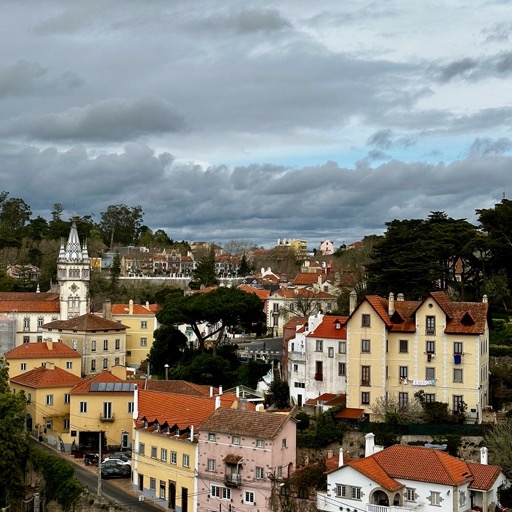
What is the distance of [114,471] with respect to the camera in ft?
164

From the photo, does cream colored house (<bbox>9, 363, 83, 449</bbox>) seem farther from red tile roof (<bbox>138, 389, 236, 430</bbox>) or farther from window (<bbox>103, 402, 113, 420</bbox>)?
red tile roof (<bbox>138, 389, 236, 430</bbox>)

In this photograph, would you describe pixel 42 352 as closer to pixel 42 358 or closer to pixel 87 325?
pixel 42 358

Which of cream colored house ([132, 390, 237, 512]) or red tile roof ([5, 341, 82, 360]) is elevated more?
red tile roof ([5, 341, 82, 360])

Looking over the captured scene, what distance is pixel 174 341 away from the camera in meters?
69.6

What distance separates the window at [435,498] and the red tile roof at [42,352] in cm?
3539


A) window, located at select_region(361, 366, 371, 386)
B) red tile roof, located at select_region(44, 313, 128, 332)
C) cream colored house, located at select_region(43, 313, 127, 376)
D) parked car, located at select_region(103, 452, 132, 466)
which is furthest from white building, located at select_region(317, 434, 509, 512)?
red tile roof, located at select_region(44, 313, 128, 332)

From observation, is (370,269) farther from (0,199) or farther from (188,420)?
(0,199)

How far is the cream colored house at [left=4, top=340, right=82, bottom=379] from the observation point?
6681 centimetres

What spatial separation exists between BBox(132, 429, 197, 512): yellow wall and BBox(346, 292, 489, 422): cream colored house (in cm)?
1063

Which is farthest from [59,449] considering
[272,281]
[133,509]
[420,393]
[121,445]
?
A: [272,281]

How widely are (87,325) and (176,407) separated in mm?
25084

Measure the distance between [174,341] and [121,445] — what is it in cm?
1546

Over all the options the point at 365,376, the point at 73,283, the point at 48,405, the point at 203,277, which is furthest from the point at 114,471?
the point at 203,277

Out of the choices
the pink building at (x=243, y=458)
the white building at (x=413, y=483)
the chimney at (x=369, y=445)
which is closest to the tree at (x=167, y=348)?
the pink building at (x=243, y=458)
